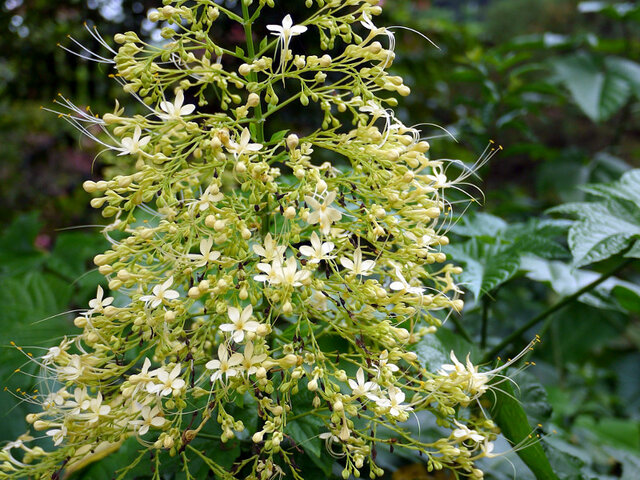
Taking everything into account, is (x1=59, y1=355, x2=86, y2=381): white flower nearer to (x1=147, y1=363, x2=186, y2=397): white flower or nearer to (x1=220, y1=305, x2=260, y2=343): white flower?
(x1=147, y1=363, x2=186, y2=397): white flower

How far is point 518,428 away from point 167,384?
2.19 feet

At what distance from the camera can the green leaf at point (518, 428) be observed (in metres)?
0.98

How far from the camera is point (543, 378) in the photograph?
8.97 feet

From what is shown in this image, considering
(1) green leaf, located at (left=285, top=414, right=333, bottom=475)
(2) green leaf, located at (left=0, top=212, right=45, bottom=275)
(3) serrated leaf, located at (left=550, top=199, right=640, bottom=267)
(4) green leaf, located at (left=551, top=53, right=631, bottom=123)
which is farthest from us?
(4) green leaf, located at (left=551, top=53, right=631, bottom=123)

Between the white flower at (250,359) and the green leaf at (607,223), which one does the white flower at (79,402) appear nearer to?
the white flower at (250,359)

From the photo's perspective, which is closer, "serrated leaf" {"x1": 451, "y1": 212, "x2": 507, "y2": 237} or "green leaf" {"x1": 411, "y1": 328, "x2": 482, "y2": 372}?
"green leaf" {"x1": 411, "y1": 328, "x2": 482, "y2": 372}

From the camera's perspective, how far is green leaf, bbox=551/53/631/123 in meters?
2.41

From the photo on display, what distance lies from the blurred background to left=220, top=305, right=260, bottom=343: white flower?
415 millimetres

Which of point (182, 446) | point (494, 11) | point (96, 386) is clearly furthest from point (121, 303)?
point (494, 11)

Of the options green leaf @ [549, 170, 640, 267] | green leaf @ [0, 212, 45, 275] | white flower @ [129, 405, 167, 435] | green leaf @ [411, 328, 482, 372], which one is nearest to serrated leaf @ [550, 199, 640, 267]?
green leaf @ [549, 170, 640, 267]

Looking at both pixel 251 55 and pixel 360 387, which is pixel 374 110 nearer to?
pixel 251 55

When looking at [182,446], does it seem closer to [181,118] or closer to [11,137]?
[181,118]

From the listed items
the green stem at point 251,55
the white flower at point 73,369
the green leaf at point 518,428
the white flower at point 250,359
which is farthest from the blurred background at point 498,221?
the white flower at point 250,359

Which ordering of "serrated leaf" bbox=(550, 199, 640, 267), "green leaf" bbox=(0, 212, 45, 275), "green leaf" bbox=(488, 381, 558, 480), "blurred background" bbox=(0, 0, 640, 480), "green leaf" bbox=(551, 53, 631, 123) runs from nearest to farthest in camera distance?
"green leaf" bbox=(488, 381, 558, 480) → "serrated leaf" bbox=(550, 199, 640, 267) → "blurred background" bbox=(0, 0, 640, 480) → "green leaf" bbox=(0, 212, 45, 275) → "green leaf" bbox=(551, 53, 631, 123)
